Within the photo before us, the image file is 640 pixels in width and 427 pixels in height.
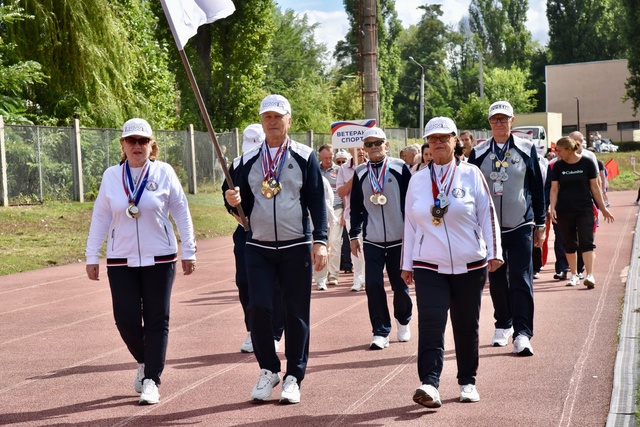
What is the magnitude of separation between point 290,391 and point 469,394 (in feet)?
4.01

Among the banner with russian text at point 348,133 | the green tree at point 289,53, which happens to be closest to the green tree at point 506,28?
the green tree at point 289,53

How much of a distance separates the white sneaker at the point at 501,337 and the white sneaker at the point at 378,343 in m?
0.98

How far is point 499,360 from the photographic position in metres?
8.88

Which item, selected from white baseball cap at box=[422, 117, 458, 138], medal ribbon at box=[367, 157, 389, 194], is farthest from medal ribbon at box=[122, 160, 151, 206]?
medal ribbon at box=[367, 157, 389, 194]

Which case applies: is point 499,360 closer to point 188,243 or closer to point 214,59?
point 188,243

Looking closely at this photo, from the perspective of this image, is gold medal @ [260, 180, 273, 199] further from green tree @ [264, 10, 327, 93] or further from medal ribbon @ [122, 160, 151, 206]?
green tree @ [264, 10, 327, 93]

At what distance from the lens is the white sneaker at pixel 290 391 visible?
24.0 ft

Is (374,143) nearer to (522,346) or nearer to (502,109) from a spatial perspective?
(502,109)

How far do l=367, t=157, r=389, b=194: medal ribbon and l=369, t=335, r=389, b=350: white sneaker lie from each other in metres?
1.36

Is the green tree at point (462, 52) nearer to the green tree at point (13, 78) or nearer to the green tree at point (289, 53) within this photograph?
the green tree at point (289, 53)

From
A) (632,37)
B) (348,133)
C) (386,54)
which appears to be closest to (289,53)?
(386,54)

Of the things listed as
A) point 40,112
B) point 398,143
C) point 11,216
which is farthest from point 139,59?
point 398,143

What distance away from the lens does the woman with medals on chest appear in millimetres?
6996

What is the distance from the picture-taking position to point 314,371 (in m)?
8.66
